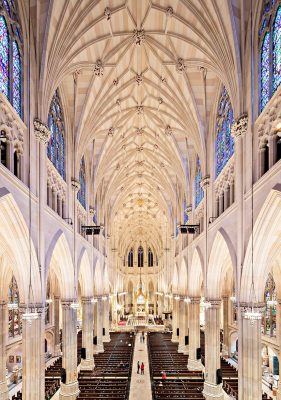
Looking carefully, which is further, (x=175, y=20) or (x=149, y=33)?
(x=149, y=33)

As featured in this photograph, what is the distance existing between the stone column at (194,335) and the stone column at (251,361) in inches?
600

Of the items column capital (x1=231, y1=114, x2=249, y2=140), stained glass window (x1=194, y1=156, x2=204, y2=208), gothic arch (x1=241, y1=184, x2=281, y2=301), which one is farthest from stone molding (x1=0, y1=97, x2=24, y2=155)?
stained glass window (x1=194, y1=156, x2=204, y2=208)

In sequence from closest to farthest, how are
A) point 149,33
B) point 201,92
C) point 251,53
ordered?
point 251,53 → point 149,33 → point 201,92

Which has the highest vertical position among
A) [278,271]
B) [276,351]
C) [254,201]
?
[254,201]

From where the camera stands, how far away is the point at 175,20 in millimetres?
20984

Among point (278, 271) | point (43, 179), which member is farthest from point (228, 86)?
point (278, 271)

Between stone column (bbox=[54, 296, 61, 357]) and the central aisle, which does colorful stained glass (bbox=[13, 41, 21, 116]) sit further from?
stone column (bbox=[54, 296, 61, 357])

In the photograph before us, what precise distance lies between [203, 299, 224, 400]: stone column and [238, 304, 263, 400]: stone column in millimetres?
7309

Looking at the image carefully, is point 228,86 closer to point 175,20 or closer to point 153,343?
point 175,20

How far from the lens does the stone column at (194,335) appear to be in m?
31.6

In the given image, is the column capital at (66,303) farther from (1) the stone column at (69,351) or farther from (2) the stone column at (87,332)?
(2) the stone column at (87,332)

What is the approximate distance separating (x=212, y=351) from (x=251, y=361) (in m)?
8.39

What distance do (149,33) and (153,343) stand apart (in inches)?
1351

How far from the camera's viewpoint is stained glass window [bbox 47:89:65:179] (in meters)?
22.3
